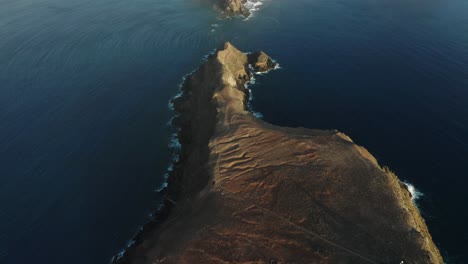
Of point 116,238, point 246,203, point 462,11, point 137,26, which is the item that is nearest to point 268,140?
point 246,203

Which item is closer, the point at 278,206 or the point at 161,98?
the point at 278,206

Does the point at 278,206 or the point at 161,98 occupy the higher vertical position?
the point at 278,206

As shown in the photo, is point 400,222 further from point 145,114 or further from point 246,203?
point 145,114

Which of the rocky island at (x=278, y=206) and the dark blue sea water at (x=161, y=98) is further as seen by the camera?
the dark blue sea water at (x=161, y=98)

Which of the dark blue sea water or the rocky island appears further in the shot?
the dark blue sea water
